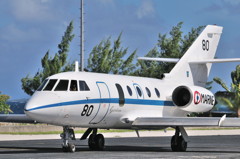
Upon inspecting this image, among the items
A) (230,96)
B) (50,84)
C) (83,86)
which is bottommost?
(230,96)

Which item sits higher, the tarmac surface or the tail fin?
the tail fin

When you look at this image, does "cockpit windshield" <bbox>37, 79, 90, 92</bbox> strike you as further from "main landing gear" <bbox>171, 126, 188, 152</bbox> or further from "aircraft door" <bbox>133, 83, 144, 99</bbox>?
"main landing gear" <bbox>171, 126, 188, 152</bbox>

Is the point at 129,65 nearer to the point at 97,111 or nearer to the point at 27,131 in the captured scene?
the point at 27,131

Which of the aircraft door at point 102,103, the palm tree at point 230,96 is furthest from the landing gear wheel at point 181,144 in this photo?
the palm tree at point 230,96

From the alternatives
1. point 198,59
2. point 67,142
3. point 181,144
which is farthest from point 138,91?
point 198,59

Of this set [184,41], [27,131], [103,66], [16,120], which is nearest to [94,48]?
[103,66]

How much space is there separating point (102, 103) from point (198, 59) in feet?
26.6

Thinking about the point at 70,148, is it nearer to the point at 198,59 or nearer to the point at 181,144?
the point at 181,144

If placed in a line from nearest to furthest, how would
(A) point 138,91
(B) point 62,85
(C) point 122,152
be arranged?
(B) point 62,85, (C) point 122,152, (A) point 138,91

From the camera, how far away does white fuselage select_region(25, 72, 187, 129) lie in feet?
64.1

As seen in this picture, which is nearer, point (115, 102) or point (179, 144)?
point (115, 102)

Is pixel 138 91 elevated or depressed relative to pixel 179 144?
elevated

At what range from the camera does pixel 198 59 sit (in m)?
28.2

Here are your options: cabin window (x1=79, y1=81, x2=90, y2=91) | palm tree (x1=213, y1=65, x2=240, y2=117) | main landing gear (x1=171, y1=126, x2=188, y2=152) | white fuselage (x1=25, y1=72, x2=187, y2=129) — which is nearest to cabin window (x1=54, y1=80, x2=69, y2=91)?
white fuselage (x1=25, y1=72, x2=187, y2=129)
